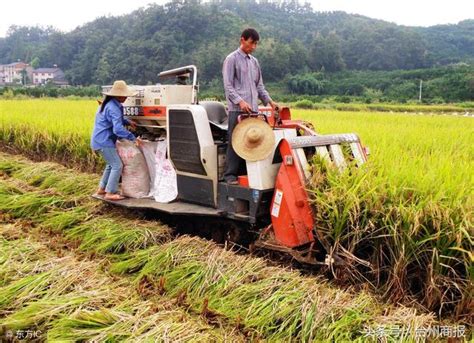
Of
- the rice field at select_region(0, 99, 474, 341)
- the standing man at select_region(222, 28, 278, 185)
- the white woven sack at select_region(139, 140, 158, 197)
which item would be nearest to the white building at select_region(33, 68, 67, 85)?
the white woven sack at select_region(139, 140, 158, 197)

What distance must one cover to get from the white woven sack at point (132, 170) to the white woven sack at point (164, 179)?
26cm

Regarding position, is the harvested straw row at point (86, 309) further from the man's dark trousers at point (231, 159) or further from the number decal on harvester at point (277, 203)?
the man's dark trousers at point (231, 159)

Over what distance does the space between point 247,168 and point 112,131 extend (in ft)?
6.26

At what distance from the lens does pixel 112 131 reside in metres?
5.17

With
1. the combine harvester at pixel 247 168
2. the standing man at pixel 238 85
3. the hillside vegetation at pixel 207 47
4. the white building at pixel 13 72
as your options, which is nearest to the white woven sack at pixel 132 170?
the combine harvester at pixel 247 168

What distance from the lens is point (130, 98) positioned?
5.34m

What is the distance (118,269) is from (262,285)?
1.29m

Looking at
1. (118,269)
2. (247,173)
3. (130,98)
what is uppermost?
(130,98)

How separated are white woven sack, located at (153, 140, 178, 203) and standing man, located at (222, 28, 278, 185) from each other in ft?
2.64

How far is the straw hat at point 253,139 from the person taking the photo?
12.6 ft

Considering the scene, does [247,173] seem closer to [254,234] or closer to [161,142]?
[254,234]

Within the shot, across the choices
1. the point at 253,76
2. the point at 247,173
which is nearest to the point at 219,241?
the point at 247,173

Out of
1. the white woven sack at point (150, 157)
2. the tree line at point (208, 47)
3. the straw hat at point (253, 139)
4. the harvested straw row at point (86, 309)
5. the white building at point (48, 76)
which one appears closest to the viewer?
the harvested straw row at point (86, 309)

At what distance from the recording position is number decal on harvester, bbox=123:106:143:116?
5.27 metres
